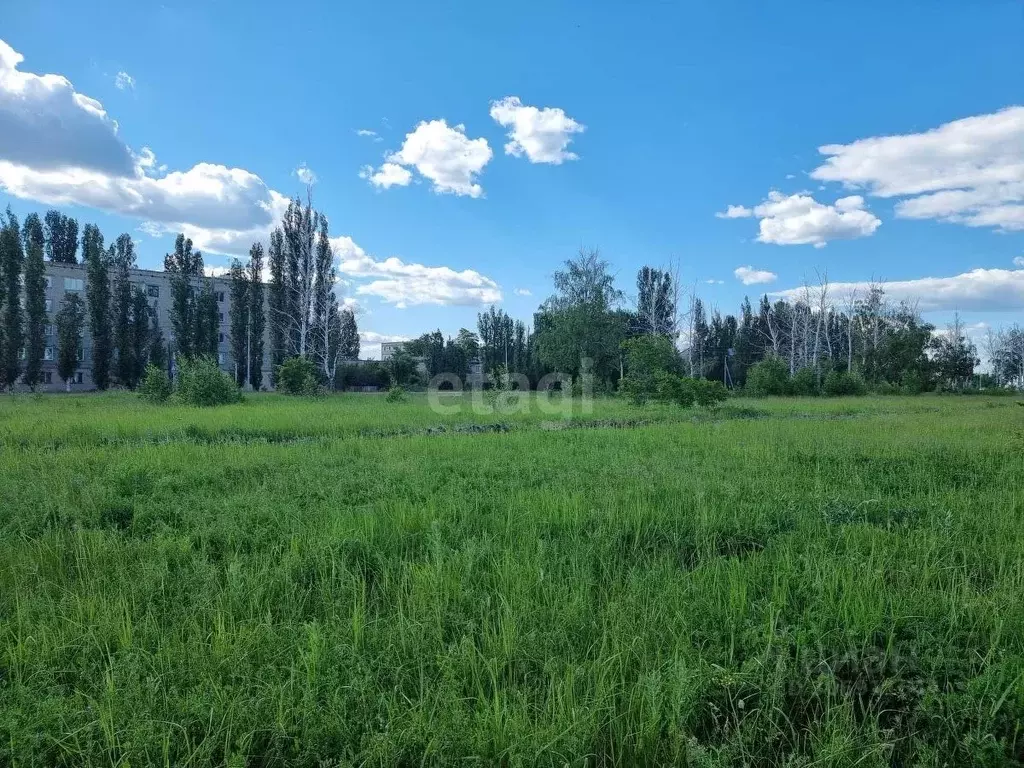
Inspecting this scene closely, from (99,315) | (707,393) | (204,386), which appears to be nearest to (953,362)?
(707,393)

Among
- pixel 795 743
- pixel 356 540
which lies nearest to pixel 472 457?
pixel 356 540

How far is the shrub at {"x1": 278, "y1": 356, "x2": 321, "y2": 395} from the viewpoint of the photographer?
28.2m

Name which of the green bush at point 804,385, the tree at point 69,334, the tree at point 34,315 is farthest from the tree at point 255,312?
the green bush at point 804,385

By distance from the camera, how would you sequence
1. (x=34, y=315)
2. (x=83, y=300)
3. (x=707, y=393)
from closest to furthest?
(x=707, y=393)
(x=34, y=315)
(x=83, y=300)

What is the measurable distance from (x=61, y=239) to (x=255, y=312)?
2349 centimetres

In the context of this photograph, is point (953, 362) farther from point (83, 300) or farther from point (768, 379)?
point (83, 300)

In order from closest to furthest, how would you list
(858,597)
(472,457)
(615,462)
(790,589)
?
1. (858,597)
2. (790,589)
3. (615,462)
4. (472,457)

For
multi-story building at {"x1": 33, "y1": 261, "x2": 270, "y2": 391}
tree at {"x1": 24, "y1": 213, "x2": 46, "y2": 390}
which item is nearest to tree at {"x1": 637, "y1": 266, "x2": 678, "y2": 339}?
multi-story building at {"x1": 33, "y1": 261, "x2": 270, "y2": 391}

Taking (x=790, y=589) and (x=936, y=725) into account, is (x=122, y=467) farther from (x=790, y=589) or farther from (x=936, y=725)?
(x=936, y=725)

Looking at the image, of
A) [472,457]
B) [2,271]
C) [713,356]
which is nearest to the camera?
[472,457]

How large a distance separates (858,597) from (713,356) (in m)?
55.7

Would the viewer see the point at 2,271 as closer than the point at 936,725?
No

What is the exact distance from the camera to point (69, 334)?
4019 centimetres

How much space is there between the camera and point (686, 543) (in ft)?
13.7
